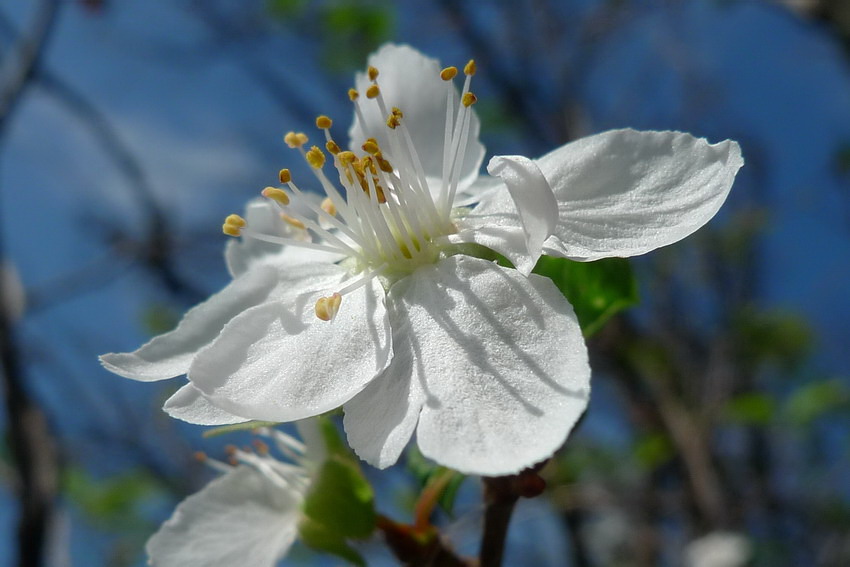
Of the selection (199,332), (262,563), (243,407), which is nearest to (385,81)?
(199,332)

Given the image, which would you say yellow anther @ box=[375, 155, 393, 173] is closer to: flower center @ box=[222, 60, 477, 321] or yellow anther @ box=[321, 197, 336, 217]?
flower center @ box=[222, 60, 477, 321]

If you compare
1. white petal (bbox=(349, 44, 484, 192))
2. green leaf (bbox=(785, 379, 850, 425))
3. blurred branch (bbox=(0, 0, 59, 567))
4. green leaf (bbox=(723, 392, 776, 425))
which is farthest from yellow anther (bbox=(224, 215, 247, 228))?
green leaf (bbox=(785, 379, 850, 425))

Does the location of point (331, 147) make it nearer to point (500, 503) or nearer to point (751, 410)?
point (500, 503)

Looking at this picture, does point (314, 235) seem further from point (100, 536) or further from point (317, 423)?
point (100, 536)

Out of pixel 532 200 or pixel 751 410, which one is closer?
pixel 532 200

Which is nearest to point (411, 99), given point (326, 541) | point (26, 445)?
point (326, 541)

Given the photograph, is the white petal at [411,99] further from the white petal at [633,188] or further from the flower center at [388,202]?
the white petal at [633,188]

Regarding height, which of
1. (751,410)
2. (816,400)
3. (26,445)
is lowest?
(816,400)
